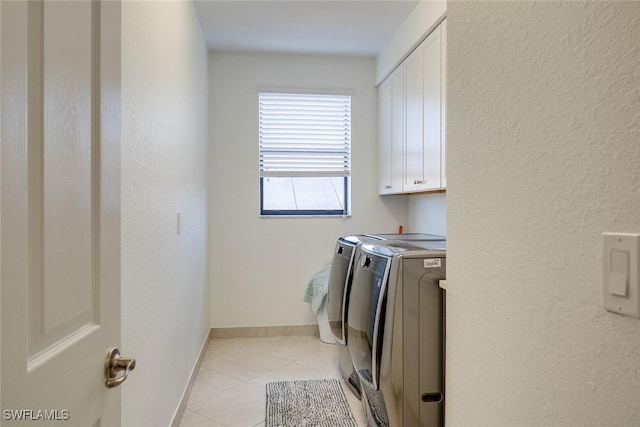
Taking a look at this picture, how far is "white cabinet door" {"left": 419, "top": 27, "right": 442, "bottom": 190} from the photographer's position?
230 centimetres

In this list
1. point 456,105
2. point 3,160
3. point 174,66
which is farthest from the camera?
point 174,66

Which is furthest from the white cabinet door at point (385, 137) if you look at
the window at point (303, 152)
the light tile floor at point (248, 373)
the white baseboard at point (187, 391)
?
the white baseboard at point (187, 391)

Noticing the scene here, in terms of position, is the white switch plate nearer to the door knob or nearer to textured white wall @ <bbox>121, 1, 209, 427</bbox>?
the door knob

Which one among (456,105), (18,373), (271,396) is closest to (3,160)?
(18,373)

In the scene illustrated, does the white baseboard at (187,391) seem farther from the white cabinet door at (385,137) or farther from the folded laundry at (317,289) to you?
the white cabinet door at (385,137)

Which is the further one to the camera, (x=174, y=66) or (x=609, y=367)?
(x=174, y=66)

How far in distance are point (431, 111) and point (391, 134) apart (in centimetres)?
77

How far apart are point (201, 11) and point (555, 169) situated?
2.66 meters

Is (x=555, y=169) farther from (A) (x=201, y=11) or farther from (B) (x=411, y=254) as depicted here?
(A) (x=201, y=11)

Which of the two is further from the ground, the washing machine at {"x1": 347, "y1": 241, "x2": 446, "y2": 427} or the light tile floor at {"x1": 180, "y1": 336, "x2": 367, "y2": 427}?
the washing machine at {"x1": 347, "y1": 241, "x2": 446, "y2": 427}

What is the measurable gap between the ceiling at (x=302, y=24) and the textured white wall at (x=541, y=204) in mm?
1778

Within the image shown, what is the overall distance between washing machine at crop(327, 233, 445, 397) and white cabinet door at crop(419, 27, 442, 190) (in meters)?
0.41

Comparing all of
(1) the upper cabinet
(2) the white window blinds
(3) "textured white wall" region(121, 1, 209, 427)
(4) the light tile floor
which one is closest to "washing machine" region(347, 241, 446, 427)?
(4) the light tile floor

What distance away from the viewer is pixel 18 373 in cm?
50
